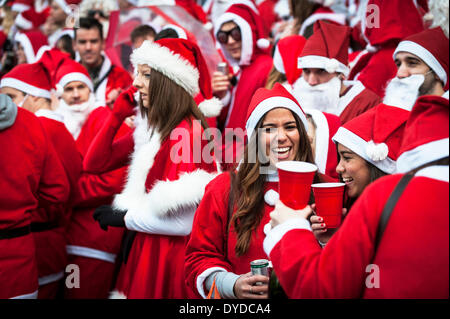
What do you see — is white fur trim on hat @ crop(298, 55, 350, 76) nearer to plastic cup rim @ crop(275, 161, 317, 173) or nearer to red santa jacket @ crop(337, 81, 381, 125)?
red santa jacket @ crop(337, 81, 381, 125)

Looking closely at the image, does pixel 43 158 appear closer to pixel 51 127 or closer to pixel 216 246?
pixel 51 127

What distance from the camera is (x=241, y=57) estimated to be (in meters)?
6.17

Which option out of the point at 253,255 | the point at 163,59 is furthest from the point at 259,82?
the point at 253,255

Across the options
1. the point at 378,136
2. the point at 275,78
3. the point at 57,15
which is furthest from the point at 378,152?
the point at 57,15

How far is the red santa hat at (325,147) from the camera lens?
403 centimetres

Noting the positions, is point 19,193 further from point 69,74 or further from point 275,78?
point 275,78

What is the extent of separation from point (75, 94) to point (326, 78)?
2.70 metres

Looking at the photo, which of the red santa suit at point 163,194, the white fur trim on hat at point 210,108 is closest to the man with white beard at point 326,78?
the white fur trim on hat at point 210,108

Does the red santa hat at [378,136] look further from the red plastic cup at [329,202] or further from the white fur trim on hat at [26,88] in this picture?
the white fur trim on hat at [26,88]

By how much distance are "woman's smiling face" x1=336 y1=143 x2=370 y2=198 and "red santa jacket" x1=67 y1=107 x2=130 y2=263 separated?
2393mm

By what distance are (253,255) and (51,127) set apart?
102 inches

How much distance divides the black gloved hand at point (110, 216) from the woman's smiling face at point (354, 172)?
5.65 ft

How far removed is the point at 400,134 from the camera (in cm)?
312

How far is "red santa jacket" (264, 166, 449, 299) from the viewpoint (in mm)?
1809
